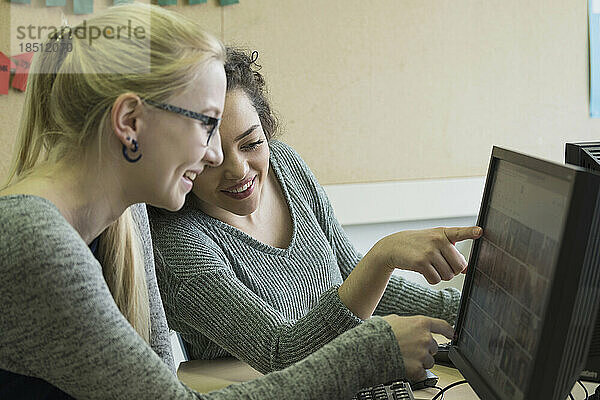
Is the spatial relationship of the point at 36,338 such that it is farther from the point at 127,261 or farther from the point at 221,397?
the point at 127,261

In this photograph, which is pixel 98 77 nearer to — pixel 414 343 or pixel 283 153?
pixel 414 343

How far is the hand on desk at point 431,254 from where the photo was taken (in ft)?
3.69

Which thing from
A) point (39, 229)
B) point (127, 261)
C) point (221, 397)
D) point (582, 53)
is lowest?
Result: point (221, 397)

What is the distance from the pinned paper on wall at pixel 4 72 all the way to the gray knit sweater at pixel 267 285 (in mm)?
942

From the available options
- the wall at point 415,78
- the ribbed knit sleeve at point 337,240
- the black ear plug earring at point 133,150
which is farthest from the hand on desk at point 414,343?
the wall at point 415,78

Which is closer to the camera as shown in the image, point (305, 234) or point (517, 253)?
point (517, 253)

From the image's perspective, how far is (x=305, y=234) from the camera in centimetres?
157

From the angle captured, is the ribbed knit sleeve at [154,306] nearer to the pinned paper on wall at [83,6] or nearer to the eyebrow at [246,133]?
the eyebrow at [246,133]

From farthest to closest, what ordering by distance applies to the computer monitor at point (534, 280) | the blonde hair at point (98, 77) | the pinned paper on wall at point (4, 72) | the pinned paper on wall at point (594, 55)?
the pinned paper on wall at point (594, 55)
the pinned paper on wall at point (4, 72)
the blonde hair at point (98, 77)
the computer monitor at point (534, 280)

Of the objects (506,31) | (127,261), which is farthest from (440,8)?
(127,261)

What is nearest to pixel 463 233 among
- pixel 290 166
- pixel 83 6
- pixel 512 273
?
pixel 512 273

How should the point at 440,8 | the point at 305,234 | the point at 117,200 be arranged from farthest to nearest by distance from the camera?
the point at 440,8 → the point at 305,234 → the point at 117,200

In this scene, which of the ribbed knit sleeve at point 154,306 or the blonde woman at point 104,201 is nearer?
the blonde woman at point 104,201

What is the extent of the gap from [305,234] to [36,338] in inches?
31.6
